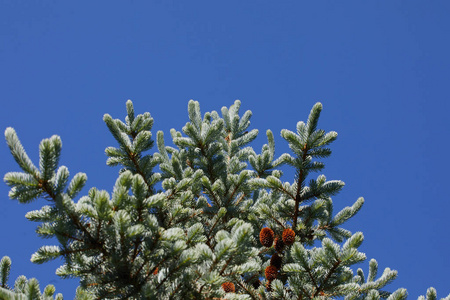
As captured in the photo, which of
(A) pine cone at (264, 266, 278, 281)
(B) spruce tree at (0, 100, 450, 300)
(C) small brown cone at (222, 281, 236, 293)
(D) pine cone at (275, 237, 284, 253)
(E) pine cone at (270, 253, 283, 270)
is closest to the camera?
(B) spruce tree at (0, 100, 450, 300)

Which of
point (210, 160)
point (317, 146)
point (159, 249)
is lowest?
point (159, 249)

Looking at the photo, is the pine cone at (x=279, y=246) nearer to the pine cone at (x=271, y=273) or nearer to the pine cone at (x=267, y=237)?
the pine cone at (x=267, y=237)

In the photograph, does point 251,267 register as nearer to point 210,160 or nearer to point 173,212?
point 173,212

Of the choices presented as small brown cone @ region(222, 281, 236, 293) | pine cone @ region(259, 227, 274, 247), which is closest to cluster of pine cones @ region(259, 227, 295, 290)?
pine cone @ region(259, 227, 274, 247)

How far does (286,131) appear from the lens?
12.5ft

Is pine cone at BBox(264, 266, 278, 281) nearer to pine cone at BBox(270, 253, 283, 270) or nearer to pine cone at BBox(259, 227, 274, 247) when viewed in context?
pine cone at BBox(270, 253, 283, 270)

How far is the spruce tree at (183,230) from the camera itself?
262 cm

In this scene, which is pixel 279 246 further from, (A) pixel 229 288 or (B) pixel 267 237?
(A) pixel 229 288

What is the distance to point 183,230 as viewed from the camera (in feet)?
10.0

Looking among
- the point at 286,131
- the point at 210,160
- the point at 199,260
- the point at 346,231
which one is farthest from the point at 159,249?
the point at 346,231

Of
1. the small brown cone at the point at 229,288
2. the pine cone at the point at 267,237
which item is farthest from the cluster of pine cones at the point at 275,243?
the small brown cone at the point at 229,288

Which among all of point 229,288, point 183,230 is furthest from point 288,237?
point 183,230

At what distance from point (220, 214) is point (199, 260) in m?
1.01

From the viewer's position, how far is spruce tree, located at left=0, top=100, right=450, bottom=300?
2.62 m
